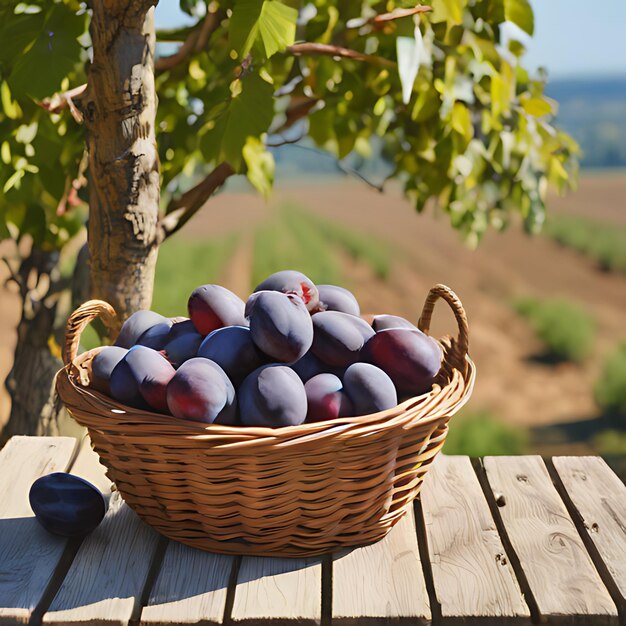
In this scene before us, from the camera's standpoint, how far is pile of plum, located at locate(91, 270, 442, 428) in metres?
1.05

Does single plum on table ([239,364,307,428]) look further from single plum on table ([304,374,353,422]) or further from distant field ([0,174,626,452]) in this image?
distant field ([0,174,626,452])

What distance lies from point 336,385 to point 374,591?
267 mm

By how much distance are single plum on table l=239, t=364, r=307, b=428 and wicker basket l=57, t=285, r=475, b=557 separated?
1.4 inches

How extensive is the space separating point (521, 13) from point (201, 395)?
95 cm

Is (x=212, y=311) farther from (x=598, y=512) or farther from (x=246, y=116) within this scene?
(x=598, y=512)

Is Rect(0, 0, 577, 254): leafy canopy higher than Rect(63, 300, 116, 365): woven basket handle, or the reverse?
Rect(0, 0, 577, 254): leafy canopy

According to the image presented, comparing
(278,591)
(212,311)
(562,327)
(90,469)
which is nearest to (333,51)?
(212,311)

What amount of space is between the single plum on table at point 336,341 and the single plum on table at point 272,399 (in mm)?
100

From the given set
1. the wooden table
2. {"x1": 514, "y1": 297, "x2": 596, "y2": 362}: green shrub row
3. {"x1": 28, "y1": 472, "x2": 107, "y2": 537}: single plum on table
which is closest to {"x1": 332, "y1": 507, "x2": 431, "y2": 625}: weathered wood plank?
the wooden table

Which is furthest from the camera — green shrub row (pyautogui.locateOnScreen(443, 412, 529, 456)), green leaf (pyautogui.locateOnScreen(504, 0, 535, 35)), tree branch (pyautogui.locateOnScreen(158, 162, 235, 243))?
green shrub row (pyautogui.locateOnScreen(443, 412, 529, 456))

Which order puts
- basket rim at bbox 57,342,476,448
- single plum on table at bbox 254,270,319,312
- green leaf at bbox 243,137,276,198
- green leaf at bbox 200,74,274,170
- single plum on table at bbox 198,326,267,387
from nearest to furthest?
basket rim at bbox 57,342,476,448 < single plum on table at bbox 198,326,267,387 < single plum on table at bbox 254,270,319,312 < green leaf at bbox 200,74,274,170 < green leaf at bbox 243,137,276,198

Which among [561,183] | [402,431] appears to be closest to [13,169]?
[402,431]

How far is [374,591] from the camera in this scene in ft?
3.55

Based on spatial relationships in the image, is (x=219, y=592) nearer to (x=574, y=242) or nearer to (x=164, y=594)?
(x=164, y=594)
